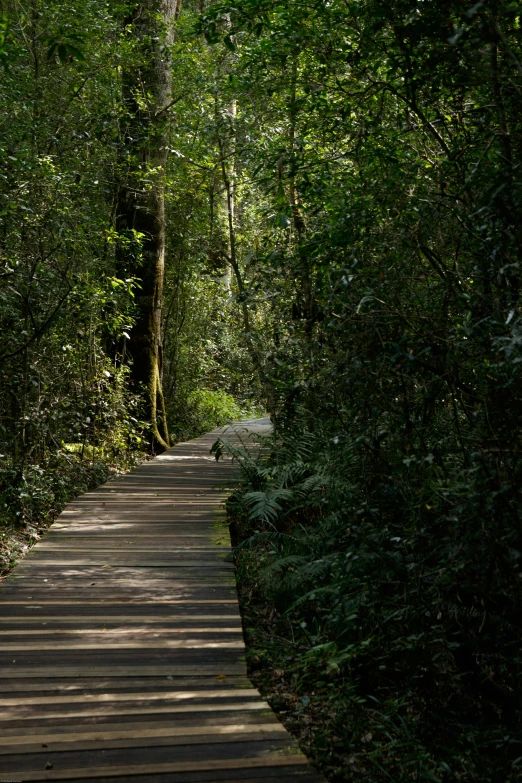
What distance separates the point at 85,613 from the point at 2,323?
3.70m

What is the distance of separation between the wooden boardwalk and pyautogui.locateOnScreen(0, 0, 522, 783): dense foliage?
46cm

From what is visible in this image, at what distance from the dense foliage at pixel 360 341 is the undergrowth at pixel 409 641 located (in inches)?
0.7

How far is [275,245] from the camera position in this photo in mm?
9203

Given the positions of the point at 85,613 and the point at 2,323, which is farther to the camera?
the point at 2,323

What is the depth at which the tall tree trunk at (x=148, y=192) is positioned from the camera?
11.6 metres

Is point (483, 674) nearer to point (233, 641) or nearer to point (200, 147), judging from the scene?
point (233, 641)

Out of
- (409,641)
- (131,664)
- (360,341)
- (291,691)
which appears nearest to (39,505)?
(131,664)

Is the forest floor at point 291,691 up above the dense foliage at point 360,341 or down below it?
below

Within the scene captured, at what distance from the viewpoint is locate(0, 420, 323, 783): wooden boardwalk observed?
10.8 feet

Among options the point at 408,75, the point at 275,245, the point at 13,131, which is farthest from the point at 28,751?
the point at 275,245


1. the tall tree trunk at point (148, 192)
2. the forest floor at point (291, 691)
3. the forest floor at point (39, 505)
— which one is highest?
the tall tree trunk at point (148, 192)

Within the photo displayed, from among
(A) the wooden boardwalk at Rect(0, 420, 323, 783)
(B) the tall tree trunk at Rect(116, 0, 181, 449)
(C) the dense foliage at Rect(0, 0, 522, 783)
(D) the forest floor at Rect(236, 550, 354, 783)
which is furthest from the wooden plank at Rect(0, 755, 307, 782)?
(B) the tall tree trunk at Rect(116, 0, 181, 449)

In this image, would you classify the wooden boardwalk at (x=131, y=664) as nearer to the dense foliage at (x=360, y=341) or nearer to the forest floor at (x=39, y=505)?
the forest floor at (x=39, y=505)

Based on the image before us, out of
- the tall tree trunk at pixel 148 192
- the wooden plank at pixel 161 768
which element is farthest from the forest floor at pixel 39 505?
the wooden plank at pixel 161 768
